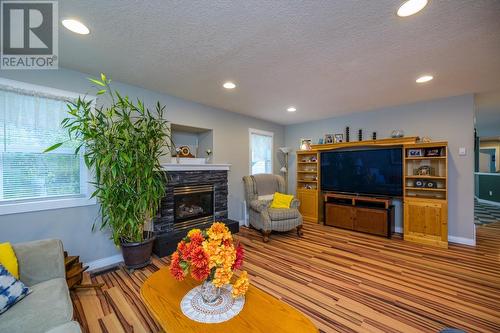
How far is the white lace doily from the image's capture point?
1173mm

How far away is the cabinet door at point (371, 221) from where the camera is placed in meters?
3.72

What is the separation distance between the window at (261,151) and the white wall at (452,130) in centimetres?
229

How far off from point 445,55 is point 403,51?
Result: 0.49 meters

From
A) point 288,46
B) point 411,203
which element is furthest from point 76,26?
point 411,203

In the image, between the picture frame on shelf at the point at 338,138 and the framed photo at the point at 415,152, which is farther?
the picture frame on shelf at the point at 338,138

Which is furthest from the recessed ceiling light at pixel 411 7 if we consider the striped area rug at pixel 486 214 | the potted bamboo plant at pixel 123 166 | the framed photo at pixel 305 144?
the striped area rug at pixel 486 214

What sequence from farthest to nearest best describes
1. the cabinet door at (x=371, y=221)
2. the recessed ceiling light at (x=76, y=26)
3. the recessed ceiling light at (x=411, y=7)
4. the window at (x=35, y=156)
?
the cabinet door at (x=371, y=221) < the window at (x=35, y=156) < the recessed ceiling light at (x=76, y=26) < the recessed ceiling light at (x=411, y=7)

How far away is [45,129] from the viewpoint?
2336 mm

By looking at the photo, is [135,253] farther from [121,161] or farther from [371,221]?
[371,221]

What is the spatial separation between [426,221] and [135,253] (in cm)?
439

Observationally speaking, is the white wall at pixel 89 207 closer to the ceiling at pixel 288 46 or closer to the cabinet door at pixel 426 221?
the ceiling at pixel 288 46

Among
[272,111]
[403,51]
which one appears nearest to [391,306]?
[403,51]

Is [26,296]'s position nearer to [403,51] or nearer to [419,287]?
[419,287]

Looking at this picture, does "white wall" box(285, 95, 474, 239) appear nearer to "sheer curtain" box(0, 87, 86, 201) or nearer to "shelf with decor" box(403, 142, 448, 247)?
"shelf with decor" box(403, 142, 448, 247)
